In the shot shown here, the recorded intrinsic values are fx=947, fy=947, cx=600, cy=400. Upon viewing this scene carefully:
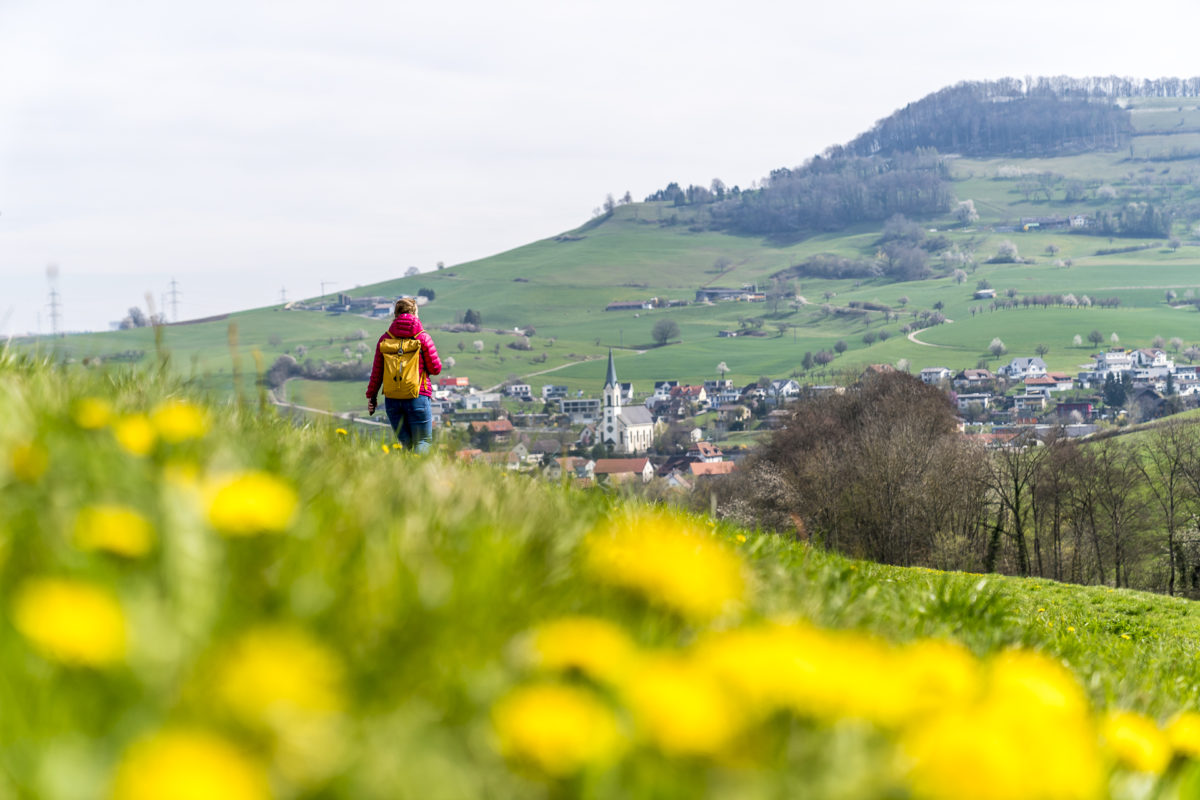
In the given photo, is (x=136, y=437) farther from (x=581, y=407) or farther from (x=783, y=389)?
(x=783, y=389)

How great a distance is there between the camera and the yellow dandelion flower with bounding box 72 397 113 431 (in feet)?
10.5

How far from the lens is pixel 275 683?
1216 mm

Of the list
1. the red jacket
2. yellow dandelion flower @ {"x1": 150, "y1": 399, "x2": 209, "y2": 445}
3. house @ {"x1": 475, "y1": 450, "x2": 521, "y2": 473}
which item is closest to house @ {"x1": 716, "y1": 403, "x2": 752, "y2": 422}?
the red jacket

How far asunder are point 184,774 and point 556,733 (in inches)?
20.1

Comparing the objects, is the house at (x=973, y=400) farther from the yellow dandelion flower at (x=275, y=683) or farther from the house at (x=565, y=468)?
the yellow dandelion flower at (x=275, y=683)

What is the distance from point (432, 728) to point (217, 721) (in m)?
0.42

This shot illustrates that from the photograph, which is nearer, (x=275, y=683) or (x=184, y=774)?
(x=184, y=774)

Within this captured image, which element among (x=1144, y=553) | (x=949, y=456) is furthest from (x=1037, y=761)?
(x=1144, y=553)

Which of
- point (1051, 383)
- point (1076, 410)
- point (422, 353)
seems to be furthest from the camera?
point (1051, 383)

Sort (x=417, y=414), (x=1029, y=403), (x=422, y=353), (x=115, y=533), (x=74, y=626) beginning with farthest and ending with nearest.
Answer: (x=1029, y=403)
(x=417, y=414)
(x=422, y=353)
(x=115, y=533)
(x=74, y=626)

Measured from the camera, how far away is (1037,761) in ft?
4.68

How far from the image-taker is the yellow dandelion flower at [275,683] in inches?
46.9

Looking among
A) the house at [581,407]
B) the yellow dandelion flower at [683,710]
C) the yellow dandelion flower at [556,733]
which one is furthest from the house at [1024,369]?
the yellow dandelion flower at [556,733]

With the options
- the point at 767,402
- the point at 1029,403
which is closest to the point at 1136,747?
the point at 767,402
